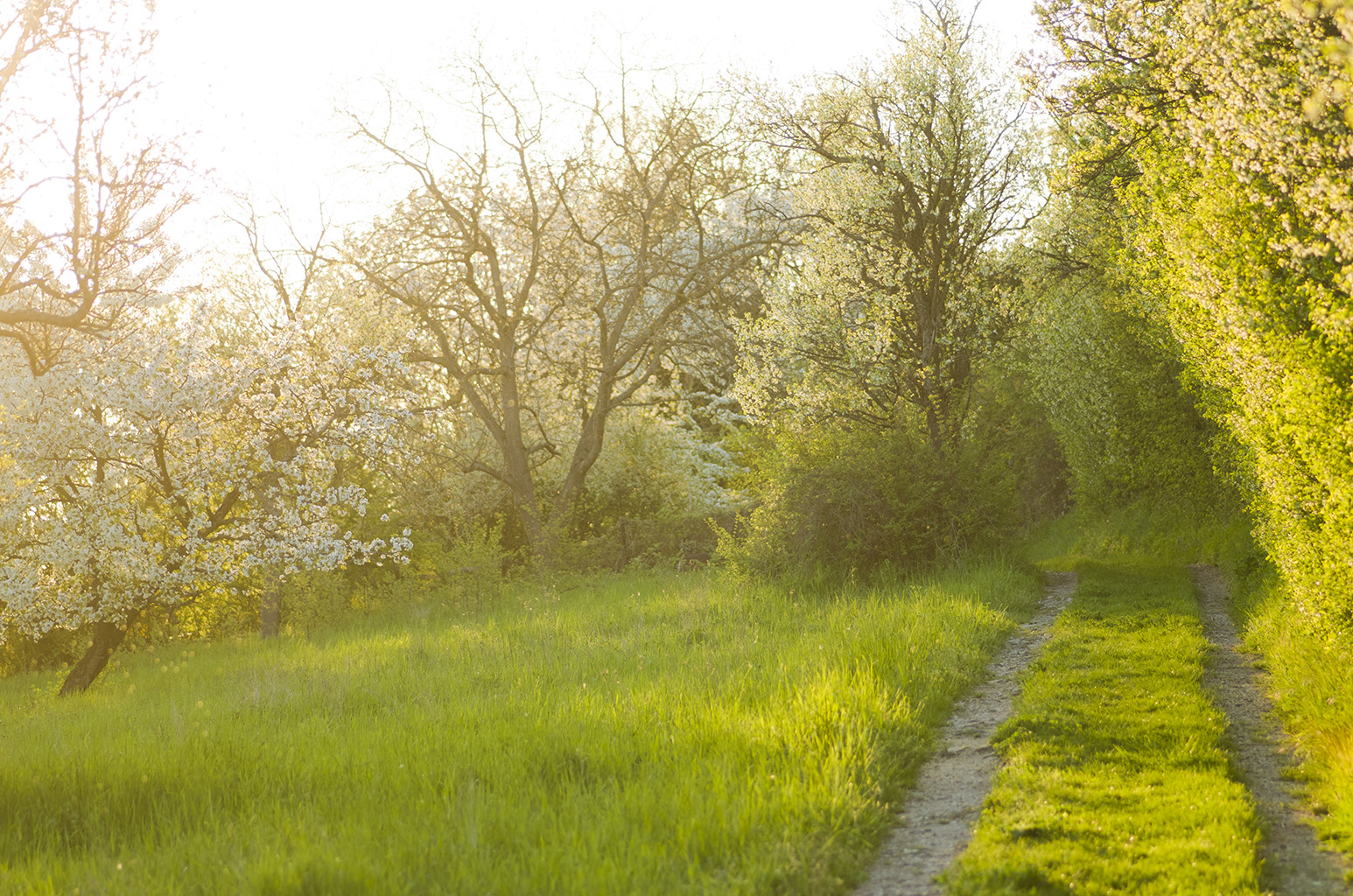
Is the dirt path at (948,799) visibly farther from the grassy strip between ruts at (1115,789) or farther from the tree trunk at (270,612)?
the tree trunk at (270,612)

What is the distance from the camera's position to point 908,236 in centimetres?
1819

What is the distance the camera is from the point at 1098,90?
1195 centimetres

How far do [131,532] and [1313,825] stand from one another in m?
13.8

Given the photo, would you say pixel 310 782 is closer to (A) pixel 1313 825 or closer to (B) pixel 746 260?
(A) pixel 1313 825

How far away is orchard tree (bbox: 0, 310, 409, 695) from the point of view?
1282cm

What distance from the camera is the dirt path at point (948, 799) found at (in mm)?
5297

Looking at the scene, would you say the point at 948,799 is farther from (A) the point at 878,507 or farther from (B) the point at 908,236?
(B) the point at 908,236

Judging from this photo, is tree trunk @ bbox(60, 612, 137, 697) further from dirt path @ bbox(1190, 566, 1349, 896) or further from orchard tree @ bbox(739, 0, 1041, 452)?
dirt path @ bbox(1190, 566, 1349, 896)

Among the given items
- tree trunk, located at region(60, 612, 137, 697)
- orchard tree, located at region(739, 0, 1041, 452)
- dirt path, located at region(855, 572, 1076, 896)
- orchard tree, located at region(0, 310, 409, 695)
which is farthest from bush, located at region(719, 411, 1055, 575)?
tree trunk, located at region(60, 612, 137, 697)

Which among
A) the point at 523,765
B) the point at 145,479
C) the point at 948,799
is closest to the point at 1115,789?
the point at 948,799

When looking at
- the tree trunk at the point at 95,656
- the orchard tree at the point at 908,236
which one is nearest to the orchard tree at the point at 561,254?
the orchard tree at the point at 908,236

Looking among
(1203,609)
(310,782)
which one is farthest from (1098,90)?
(310,782)

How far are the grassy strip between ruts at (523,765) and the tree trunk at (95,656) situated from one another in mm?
1618

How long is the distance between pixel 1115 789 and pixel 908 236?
13701mm
